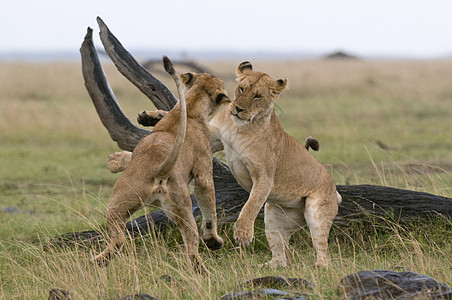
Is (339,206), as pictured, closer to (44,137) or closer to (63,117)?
(44,137)

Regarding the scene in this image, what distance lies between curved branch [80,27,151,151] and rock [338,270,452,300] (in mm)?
3005

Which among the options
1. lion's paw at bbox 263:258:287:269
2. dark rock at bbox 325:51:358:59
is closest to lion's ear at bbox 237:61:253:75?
lion's paw at bbox 263:258:287:269

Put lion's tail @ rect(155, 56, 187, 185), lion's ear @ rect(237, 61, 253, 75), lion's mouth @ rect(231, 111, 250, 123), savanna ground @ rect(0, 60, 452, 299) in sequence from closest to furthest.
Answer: lion's tail @ rect(155, 56, 187, 185) → savanna ground @ rect(0, 60, 452, 299) → lion's mouth @ rect(231, 111, 250, 123) → lion's ear @ rect(237, 61, 253, 75)

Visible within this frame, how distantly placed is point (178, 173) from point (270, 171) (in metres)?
0.91

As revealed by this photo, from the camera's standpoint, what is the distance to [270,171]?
518 centimetres

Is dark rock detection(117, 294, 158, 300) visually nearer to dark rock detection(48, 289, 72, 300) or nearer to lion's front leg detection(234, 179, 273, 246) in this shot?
dark rock detection(48, 289, 72, 300)

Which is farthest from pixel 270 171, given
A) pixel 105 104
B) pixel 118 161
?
pixel 105 104

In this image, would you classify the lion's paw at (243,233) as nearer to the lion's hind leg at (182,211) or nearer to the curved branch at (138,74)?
the lion's hind leg at (182,211)

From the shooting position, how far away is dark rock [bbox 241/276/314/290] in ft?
13.2

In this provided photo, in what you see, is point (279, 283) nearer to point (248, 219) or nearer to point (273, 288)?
point (273, 288)

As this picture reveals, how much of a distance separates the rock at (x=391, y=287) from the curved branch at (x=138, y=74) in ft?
10.0

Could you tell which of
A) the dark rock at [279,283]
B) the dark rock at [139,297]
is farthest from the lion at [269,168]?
the dark rock at [139,297]

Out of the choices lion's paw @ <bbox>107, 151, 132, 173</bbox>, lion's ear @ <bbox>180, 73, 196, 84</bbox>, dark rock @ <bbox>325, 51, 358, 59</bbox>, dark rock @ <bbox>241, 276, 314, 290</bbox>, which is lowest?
dark rock @ <bbox>325, 51, 358, 59</bbox>

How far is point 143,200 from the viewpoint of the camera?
4355mm
